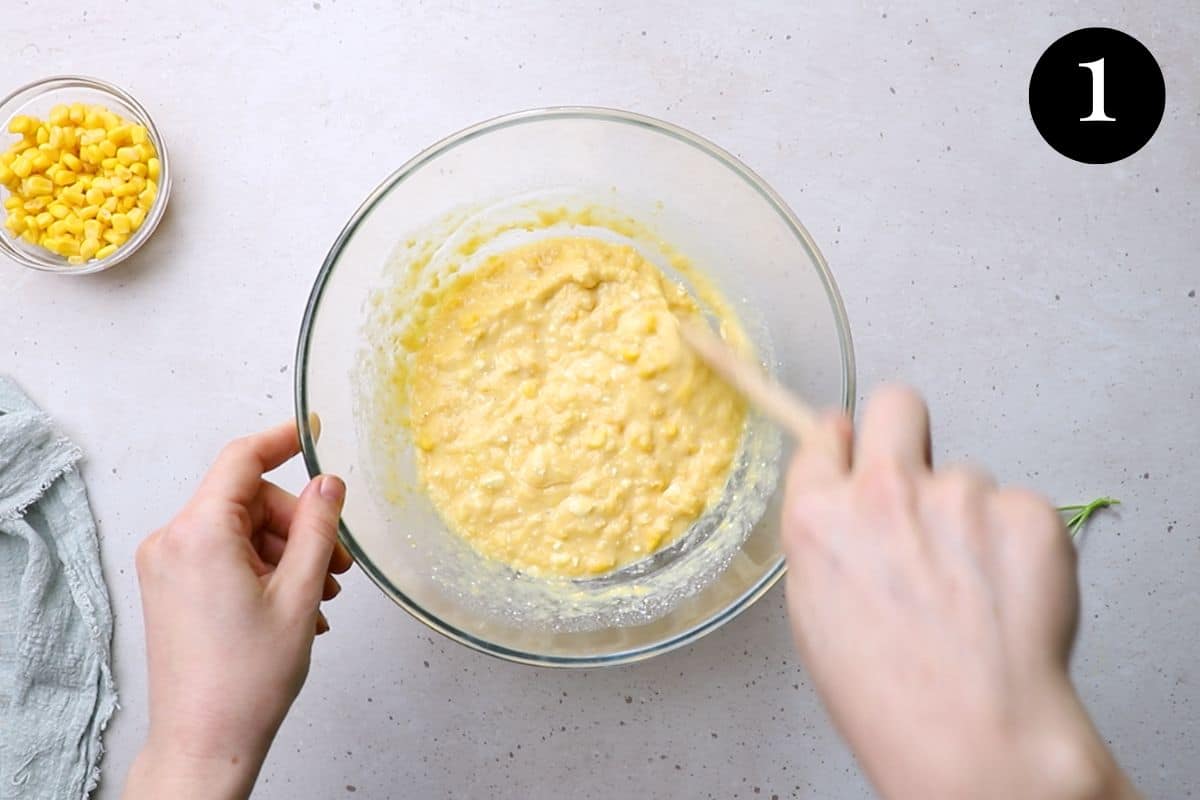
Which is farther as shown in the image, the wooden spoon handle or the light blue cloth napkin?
the light blue cloth napkin

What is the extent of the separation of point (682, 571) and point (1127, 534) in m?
0.77

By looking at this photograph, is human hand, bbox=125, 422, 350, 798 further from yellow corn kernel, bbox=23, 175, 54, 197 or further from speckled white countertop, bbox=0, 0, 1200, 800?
yellow corn kernel, bbox=23, 175, 54, 197

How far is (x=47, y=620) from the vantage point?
170cm

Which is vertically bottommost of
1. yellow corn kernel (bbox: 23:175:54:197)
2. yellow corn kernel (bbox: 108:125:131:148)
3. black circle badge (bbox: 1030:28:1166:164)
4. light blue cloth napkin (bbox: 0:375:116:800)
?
light blue cloth napkin (bbox: 0:375:116:800)

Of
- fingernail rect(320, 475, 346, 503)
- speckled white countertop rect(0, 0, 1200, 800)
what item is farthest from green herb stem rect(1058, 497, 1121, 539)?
fingernail rect(320, 475, 346, 503)

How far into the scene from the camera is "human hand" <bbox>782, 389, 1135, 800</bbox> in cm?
87

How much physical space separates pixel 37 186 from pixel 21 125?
104 millimetres

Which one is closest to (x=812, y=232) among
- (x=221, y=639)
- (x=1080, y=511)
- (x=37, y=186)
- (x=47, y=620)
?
(x=1080, y=511)

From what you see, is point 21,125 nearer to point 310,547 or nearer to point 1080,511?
point 310,547

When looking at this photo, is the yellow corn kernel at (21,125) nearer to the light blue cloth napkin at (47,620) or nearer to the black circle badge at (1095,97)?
the light blue cloth napkin at (47,620)

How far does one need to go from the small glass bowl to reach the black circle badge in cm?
150

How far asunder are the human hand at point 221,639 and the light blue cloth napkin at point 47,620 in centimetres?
45

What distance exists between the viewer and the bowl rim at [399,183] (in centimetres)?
143

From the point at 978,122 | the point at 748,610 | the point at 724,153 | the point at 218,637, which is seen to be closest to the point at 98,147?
the point at 218,637
